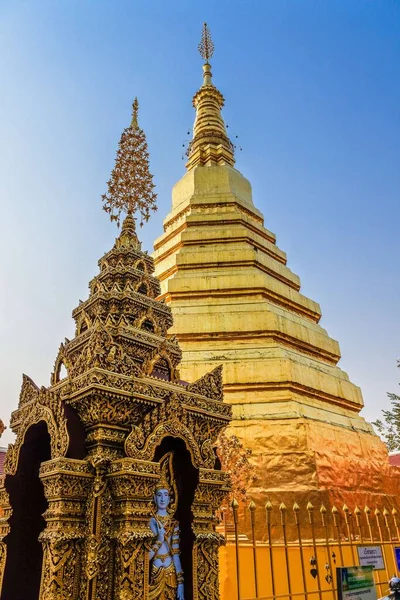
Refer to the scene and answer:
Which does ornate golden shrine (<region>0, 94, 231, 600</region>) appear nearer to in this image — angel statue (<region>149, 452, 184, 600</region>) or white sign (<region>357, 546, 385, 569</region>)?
angel statue (<region>149, 452, 184, 600</region>)

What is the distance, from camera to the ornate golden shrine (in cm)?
337

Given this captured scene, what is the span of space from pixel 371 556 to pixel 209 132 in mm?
17054

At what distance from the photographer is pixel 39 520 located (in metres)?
4.33

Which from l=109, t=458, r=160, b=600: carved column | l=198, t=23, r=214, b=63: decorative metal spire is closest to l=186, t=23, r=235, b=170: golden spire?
l=198, t=23, r=214, b=63: decorative metal spire

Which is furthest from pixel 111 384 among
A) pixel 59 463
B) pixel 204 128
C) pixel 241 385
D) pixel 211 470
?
pixel 204 128

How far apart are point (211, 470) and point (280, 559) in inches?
193

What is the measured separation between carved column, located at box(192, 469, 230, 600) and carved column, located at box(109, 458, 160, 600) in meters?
0.57

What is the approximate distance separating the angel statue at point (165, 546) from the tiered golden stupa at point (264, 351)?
15.8 feet

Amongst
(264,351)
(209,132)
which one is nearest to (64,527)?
(264,351)

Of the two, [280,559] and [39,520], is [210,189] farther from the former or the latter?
[39,520]

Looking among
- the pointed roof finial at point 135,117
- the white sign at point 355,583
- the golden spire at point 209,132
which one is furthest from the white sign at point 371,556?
the golden spire at point 209,132

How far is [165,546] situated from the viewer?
12.6 ft

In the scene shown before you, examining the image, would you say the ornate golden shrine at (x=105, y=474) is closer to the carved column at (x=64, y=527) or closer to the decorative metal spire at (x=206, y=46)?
the carved column at (x=64, y=527)

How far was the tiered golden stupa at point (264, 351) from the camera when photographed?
29.2 feet
